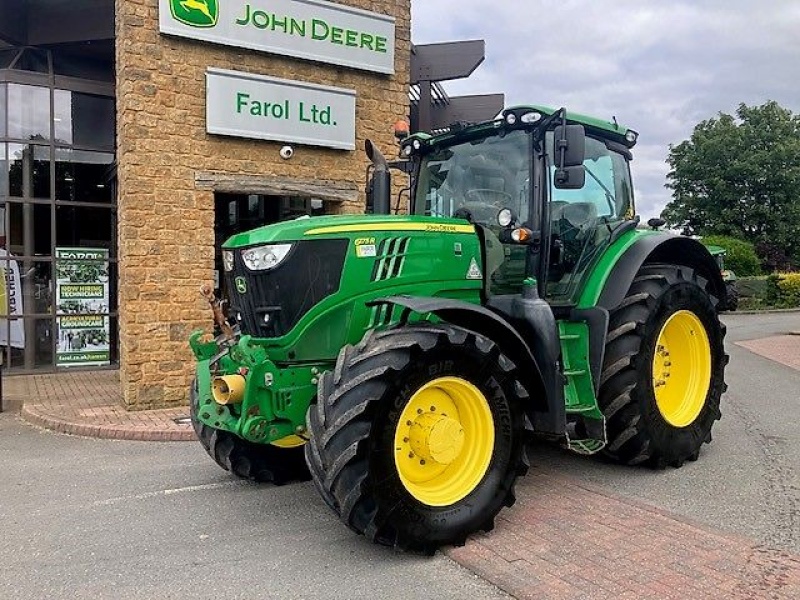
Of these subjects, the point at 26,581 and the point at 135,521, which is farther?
the point at 135,521

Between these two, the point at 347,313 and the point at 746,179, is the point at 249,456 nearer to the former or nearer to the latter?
the point at 347,313

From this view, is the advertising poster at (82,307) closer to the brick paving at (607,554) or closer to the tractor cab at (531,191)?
the tractor cab at (531,191)

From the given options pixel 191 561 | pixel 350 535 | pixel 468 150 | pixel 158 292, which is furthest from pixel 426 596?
pixel 158 292

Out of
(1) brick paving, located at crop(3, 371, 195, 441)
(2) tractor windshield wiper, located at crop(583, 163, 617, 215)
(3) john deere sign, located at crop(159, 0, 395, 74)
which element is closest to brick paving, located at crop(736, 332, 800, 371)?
(2) tractor windshield wiper, located at crop(583, 163, 617, 215)

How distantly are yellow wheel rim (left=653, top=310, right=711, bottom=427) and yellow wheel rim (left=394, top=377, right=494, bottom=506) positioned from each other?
2.18 meters

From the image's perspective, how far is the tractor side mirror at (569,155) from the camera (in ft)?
15.9

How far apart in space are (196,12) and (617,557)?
7954 mm

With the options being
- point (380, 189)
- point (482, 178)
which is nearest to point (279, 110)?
point (380, 189)

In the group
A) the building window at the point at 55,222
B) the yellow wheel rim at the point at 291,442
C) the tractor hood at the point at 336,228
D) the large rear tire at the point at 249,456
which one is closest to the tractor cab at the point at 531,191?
the tractor hood at the point at 336,228

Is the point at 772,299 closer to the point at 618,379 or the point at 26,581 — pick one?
the point at 618,379

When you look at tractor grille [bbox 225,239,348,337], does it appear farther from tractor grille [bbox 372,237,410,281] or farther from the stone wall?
the stone wall

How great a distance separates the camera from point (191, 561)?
4105 mm

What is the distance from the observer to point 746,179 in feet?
111

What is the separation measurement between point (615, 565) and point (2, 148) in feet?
37.0
